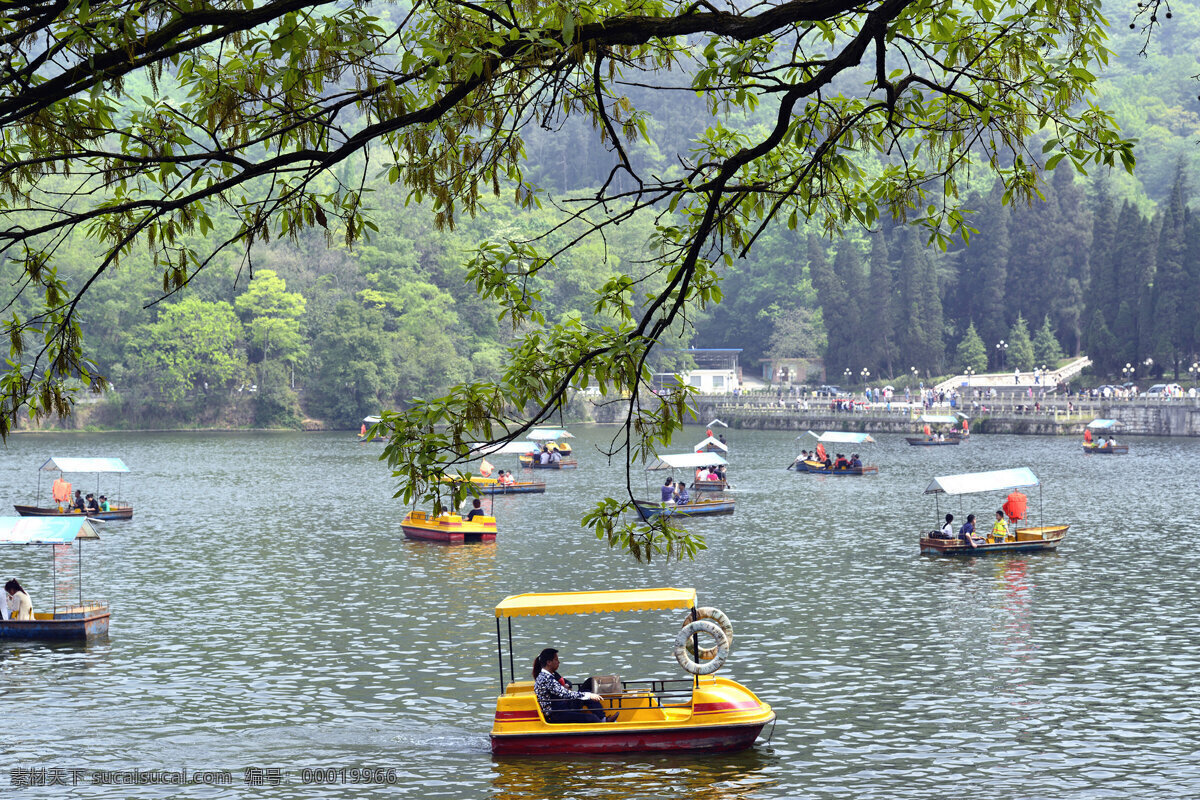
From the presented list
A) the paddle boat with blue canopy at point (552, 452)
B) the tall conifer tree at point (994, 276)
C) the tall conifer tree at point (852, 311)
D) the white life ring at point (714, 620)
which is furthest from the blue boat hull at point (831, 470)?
the tall conifer tree at point (994, 276)

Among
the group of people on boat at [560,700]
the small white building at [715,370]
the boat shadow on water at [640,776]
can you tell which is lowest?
the boat shadow on water at [640,776]

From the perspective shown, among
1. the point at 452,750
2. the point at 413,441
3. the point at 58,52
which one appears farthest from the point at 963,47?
the point at 452,750

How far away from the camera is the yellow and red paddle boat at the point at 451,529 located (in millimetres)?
46094

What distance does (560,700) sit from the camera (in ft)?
65.1

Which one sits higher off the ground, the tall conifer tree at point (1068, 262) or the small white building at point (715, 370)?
the tall conifer tree at point (1068, 262)

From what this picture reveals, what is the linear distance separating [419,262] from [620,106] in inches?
5291

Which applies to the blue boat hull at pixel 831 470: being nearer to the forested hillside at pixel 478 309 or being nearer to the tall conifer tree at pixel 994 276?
the forested hillside at pixel 478 309

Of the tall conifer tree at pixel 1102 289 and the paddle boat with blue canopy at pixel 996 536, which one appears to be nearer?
the paddle boat with blue canopy at pixel 996 536

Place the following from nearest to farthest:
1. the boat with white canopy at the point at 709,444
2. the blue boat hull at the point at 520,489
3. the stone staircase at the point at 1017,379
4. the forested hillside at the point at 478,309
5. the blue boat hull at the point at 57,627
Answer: the blue boat hull at the point at 57,627 → the blue boat hull at the point at 520,489 → the boat with white canopy at the point at 709,444 → the forested hillside at the point at 478,309 → the stone staircase at the point at 1017,379

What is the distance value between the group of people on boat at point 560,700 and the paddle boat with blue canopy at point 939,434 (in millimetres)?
78656

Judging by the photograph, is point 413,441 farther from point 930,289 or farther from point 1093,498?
point 930,289

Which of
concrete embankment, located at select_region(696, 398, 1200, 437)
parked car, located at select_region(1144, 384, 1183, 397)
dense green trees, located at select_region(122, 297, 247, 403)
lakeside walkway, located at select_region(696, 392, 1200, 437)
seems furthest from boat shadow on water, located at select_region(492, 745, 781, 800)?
dense green trees, located at select_region(122, 297, 247, 403)

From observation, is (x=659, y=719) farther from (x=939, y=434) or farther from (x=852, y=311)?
(x=852, y=311)

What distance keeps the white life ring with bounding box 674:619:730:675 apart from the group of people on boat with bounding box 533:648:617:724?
5.06 ft
